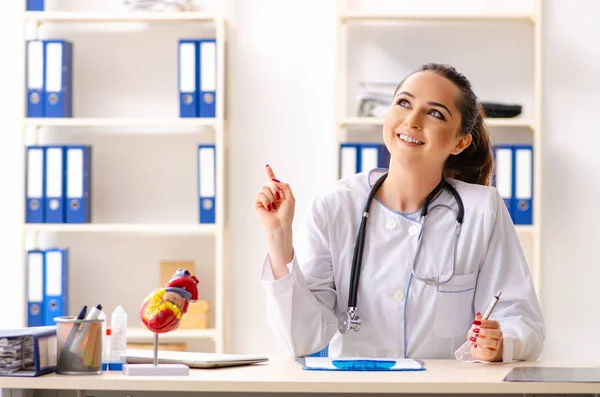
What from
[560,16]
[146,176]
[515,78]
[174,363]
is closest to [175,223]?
[146,176]

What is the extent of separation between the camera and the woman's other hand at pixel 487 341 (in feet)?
6.17

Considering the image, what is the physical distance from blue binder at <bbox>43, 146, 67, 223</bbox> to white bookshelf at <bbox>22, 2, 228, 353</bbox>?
5cm

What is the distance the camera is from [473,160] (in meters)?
2.44

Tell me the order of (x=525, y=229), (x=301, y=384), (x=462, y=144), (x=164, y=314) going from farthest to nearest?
(x=525, y=229) → (x=462, y=144) → (x=164, y=314) → (x=301, y=384)

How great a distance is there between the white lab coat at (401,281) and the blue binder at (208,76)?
155 centimetres

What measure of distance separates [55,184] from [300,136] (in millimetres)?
1049

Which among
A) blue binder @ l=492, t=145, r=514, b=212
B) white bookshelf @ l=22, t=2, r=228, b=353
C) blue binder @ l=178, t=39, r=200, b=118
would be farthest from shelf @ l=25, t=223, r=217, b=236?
blue binder @ l=492, t=145, r=514, b=212

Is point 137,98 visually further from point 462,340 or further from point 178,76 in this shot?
point 462,340

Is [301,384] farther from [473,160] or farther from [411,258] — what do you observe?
[473,160]

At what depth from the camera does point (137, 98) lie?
13.0 ft

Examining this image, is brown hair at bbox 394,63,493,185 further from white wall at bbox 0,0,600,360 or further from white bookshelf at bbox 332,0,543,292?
white wall at bbox 0,0,600,360

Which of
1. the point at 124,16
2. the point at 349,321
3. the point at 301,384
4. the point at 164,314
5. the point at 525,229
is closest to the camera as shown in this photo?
the point at 301,384

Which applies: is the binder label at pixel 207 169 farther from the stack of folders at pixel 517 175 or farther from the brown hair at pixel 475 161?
the brown hair at pixel 475 161

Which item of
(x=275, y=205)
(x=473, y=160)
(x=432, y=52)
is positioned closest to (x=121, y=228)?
(x=432, y=52)
